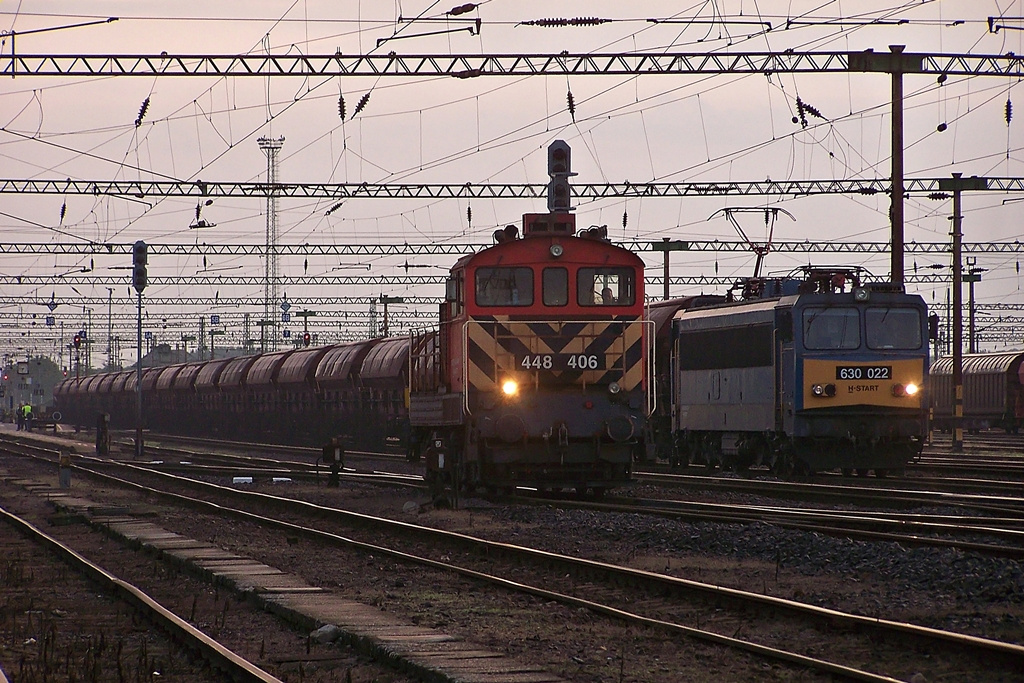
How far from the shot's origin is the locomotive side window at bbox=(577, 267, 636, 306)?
62.5 feet

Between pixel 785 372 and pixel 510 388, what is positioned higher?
pixel 785 372

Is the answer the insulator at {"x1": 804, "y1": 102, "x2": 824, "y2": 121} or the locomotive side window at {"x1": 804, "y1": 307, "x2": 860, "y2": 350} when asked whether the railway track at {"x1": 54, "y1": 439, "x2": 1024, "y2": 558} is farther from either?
the insulator at {"x1": 804, "y1": 102, "x2": 824, "y2": 121}

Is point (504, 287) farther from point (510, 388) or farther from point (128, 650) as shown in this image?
point (128, 650)

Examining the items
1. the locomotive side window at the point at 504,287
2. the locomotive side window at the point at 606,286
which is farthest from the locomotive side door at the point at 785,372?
the locomotive side window at the point at 504,287

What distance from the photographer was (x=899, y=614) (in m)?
9.97

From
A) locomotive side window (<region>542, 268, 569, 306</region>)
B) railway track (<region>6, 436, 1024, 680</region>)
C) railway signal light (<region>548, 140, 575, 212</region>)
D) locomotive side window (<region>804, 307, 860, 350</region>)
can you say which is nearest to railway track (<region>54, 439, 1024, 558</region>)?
locomotive side window (<region>804, 307, 860, 350</region>)

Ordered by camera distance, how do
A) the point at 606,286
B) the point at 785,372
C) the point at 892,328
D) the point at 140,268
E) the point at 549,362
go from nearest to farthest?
the point at 549,362 → the point at 606,286 → the point at 785,372 → the point at 892,328 → the point at 140,268

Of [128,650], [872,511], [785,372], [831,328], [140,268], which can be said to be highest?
[140,268]

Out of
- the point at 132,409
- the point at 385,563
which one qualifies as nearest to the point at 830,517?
the point at 385,563

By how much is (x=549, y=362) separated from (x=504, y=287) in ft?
4.19

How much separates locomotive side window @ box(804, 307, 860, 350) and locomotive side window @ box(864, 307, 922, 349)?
9.9 inches

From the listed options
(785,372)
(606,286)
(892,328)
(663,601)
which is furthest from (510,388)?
(892,328)

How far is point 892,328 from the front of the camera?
905 inches

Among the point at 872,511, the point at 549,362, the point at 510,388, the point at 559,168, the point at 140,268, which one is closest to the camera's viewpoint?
the point at 872,511
